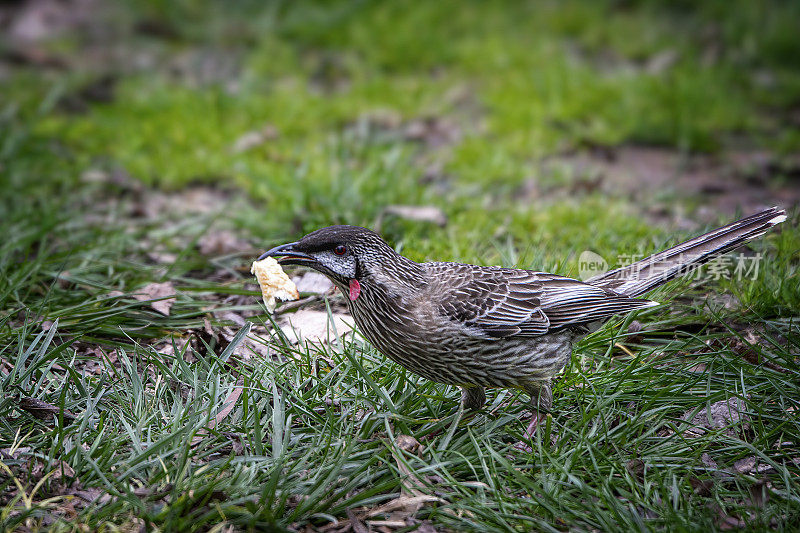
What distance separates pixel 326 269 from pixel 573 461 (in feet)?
5.12

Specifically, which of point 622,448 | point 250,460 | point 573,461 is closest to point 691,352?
point 622,448

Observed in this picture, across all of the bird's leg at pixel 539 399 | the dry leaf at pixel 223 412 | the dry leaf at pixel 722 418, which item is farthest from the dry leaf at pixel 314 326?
the dry leaf at pixel 722 418

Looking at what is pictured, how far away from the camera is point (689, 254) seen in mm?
4539

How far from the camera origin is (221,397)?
426 centimetres

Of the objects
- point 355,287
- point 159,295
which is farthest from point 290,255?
point 159,295

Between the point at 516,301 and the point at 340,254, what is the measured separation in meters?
0.97

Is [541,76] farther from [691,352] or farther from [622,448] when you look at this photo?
[622,448]

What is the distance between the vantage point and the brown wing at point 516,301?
4176mm

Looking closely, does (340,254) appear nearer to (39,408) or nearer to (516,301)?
(516,301)

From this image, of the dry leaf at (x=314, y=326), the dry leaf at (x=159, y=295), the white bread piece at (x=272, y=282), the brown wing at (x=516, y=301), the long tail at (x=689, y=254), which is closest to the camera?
the brown wing at (x=516, y=301)

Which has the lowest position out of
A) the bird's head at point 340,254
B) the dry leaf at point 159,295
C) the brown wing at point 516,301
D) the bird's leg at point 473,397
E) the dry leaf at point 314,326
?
the bird's leg at point 473,397

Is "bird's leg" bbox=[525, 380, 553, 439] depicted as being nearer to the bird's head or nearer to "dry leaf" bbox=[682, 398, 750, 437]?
"dry leaf" bbox=[682, 398, 750, 437]

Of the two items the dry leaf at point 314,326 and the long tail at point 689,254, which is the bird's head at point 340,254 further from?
the long tail at point 689,254

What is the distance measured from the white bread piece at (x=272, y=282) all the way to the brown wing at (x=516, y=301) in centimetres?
78
